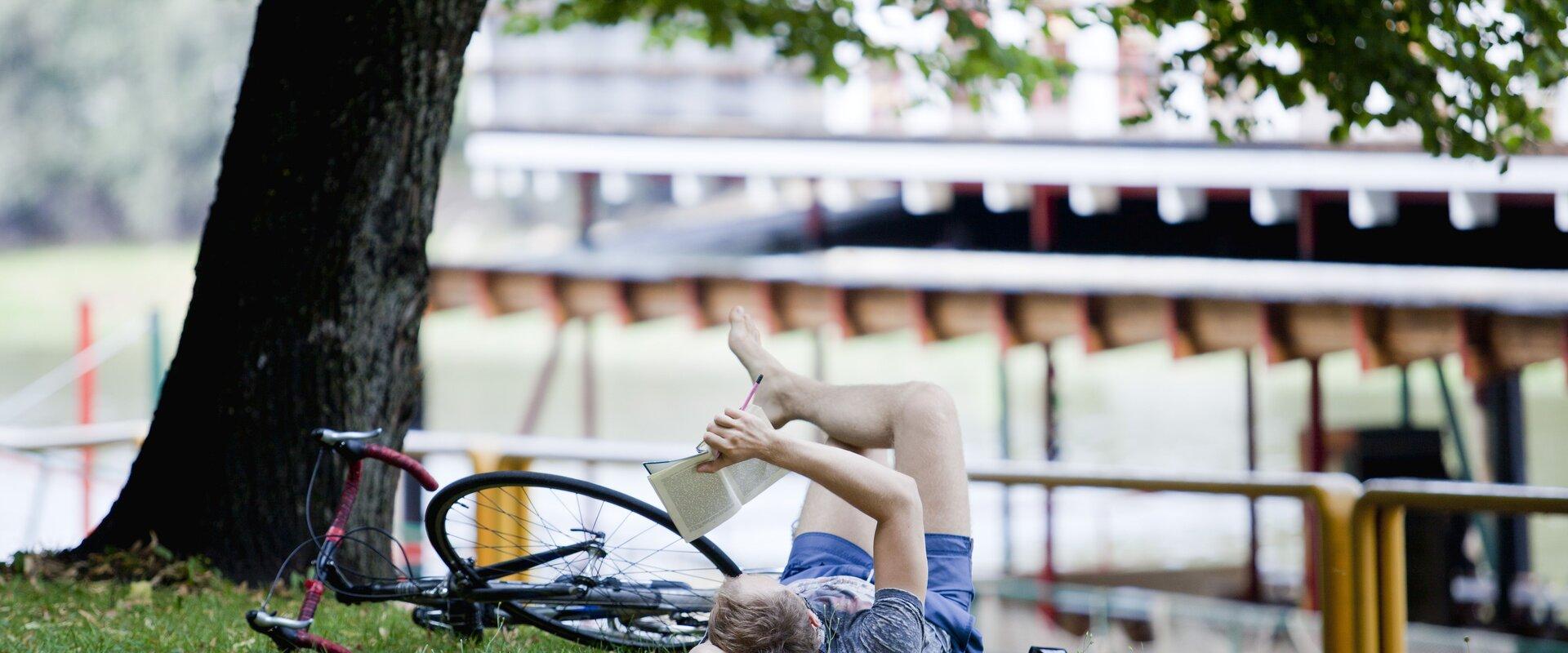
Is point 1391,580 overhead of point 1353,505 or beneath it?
beneath

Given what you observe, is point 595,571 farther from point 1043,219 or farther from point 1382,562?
point 1043,219

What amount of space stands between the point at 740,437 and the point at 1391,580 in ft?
8.93

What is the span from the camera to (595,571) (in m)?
3.88

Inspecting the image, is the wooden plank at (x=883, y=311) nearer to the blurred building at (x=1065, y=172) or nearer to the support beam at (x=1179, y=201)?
the blurred building at (x=1065, y=172)

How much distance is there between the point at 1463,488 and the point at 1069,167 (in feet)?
21.2

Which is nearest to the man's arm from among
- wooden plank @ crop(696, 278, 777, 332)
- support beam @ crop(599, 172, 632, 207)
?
wooden plank @ crop(696, 278, 777, 332)

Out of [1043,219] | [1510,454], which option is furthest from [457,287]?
[1510,454]

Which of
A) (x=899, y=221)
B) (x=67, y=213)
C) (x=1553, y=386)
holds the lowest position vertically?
(x=1553, y=386)

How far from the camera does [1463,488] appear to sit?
455 cm

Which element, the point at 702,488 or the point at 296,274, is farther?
the point at 296,274

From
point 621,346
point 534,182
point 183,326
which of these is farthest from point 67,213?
point 183,326

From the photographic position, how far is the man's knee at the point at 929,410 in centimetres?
354

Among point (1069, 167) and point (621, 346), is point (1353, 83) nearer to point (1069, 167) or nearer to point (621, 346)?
point (1069, 167)

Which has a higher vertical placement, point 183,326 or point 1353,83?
point 1353,83
